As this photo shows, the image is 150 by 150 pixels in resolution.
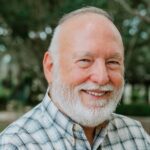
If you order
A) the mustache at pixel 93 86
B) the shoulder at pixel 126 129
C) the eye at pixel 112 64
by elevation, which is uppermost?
the eye at pixel 112 64

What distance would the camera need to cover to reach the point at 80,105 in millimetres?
2268

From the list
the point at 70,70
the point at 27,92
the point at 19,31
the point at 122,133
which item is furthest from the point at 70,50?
the point at 27,92

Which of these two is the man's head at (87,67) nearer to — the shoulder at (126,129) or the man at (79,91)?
the man at (79,91)

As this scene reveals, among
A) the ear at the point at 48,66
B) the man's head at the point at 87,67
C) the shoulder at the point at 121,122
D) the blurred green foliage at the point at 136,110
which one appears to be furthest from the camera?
the blurred green foliage at the point at 136,110

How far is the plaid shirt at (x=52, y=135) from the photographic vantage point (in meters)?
2.11

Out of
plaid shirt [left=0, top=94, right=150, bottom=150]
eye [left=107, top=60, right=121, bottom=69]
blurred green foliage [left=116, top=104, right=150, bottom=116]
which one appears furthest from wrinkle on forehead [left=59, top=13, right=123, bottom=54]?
blurred green foliage [left=116, top=104, right=150, bottom=116]

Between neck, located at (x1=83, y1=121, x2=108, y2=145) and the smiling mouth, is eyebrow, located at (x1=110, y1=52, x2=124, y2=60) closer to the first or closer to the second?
the smiling mouth

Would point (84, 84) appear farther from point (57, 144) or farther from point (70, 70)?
point (57, 144)

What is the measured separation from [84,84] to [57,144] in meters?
0.27

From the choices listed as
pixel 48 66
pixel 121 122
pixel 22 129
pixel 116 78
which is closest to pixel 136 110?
pixel 121 122

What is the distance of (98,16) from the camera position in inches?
92.8

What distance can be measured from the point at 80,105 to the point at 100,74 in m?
0.18

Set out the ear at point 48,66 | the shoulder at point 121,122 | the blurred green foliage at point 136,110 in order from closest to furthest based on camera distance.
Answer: the ear at point 48,66 → the shoulder at point 121,122 → the blurred green foliage at point 136,110

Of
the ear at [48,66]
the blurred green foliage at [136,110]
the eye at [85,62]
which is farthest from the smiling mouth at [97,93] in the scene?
the blurred green foliage at [136,110]
